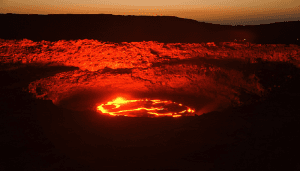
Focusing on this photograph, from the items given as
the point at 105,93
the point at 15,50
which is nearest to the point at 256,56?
the point at 105,93

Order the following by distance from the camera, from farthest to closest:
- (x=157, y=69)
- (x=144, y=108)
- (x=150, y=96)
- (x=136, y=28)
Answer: (x=136, y=28), (x=150, y=96), (x=157, y=69), (x=144, y=108)

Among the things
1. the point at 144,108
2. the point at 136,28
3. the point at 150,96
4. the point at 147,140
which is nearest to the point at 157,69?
the point at 150,96

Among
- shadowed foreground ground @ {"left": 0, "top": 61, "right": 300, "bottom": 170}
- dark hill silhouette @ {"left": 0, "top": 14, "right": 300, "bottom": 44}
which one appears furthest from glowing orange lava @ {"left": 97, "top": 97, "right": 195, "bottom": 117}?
dark hill silhouette @ {"left": 0, "top": 14, "right": 300, "bottom": 44}

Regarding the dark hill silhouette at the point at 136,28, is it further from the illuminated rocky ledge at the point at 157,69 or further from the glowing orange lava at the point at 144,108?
the glowing orange lava at the point at 144,108

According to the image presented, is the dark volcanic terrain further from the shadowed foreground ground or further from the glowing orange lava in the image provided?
the glowing orange lava

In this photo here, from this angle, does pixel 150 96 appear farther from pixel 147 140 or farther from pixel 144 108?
pixel 147 140
